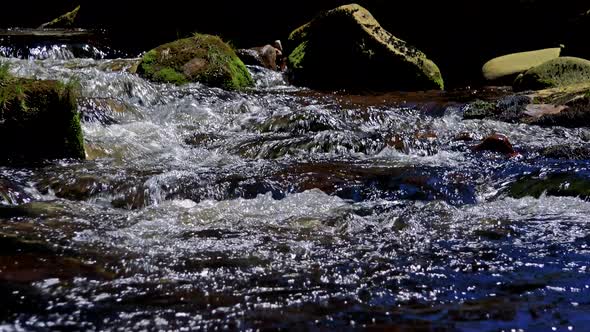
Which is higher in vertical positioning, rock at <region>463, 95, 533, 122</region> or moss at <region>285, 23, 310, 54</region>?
moss at <region>285, 23, 310, 54</region>

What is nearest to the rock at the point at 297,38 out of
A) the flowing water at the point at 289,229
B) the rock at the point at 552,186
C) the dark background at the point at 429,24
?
the dark background at the point at 429,24

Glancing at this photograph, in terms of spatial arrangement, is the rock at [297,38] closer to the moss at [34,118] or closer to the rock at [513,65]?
the rock at [513,65]

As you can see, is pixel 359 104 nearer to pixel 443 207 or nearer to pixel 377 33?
pixel 377 33

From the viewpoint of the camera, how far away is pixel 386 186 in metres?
→ 5.80

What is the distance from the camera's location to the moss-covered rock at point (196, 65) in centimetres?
1043

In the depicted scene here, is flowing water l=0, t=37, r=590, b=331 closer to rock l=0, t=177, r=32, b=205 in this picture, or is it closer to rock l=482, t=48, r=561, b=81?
rock l=0, t=177, r=32, b=205

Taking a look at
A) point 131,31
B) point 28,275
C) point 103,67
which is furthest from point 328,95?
point 131,31

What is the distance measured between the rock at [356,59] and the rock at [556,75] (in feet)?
5.36

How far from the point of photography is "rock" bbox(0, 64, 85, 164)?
5.94 m

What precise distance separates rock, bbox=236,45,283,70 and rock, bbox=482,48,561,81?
4279 millimetres

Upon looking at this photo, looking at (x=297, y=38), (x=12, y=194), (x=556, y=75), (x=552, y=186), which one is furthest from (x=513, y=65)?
(x=12, y=194)

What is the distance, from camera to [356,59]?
40.5ft

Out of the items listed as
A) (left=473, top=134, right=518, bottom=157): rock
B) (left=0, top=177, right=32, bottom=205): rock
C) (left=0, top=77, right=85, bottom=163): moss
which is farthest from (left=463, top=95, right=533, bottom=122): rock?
(left=0, top=177, right=32, bottom=205): rock

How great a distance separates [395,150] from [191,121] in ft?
9.01
